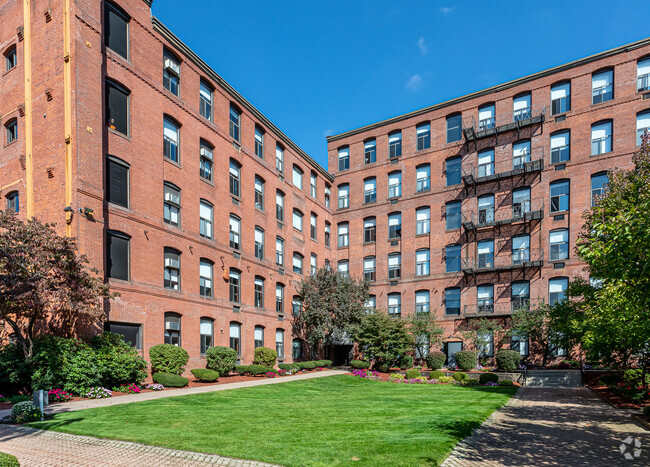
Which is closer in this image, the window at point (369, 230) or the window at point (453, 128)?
the window at point (453, 128)

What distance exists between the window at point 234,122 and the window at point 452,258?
19533 millimetres

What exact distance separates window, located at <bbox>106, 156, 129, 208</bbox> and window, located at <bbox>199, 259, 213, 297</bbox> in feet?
20.7

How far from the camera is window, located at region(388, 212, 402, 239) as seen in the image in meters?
39.3

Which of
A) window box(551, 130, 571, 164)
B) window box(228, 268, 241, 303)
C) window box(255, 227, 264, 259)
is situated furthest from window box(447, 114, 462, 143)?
window box(228, 268, 241, 303)

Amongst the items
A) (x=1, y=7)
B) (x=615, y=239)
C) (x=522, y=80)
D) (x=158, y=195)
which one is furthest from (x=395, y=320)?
(x=1, y=7)

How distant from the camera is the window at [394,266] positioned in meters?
38.7

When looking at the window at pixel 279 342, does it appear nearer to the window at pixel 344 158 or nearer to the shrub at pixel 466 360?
the shrub at pixel 466 360

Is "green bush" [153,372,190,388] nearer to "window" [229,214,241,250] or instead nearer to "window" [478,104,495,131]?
"window" [229,214,241,250]

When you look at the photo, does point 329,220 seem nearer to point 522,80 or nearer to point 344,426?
point 522,80

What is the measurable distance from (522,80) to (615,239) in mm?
31991

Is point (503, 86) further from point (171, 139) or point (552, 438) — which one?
point (552, 438)

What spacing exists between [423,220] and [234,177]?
17.4 metres

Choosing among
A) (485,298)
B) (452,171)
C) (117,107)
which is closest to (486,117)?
(452,171)

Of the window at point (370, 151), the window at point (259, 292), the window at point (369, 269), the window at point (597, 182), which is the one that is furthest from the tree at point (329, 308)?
the window at point (597, 182)
